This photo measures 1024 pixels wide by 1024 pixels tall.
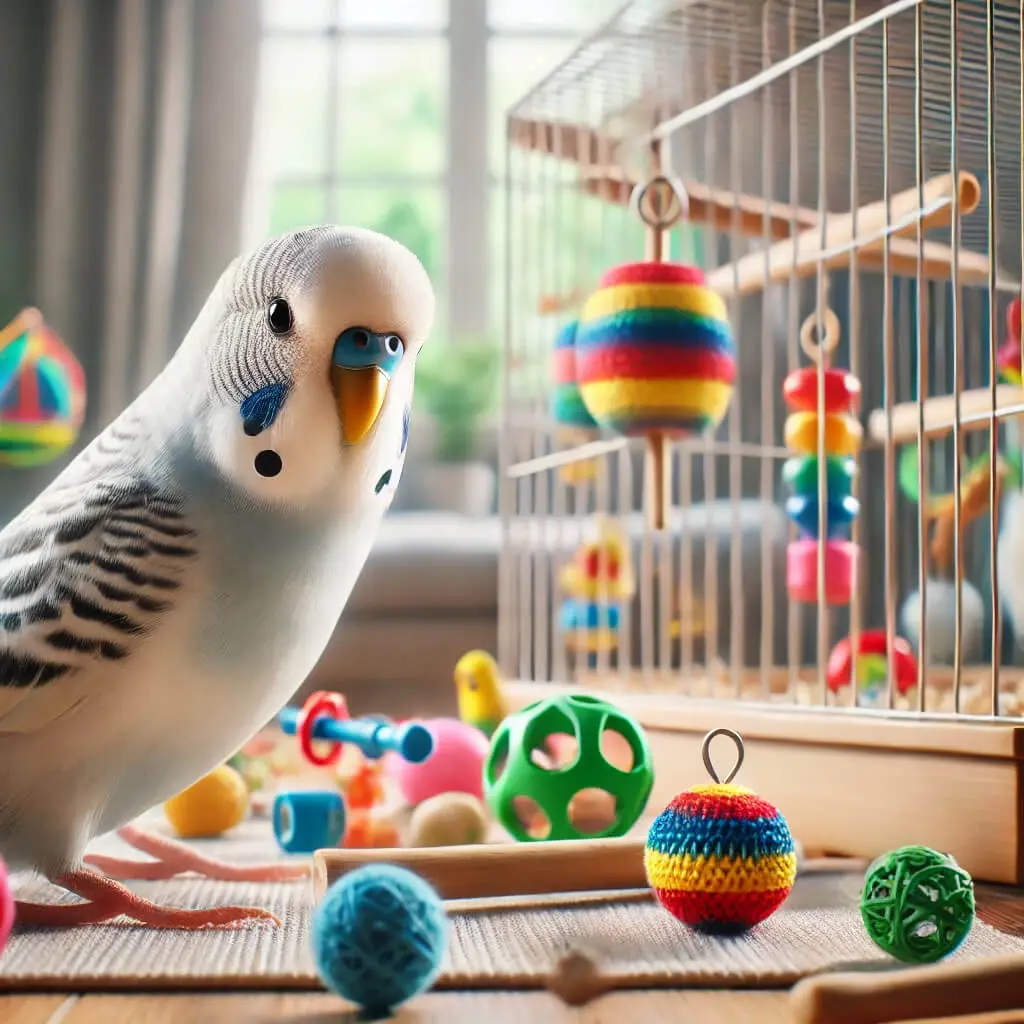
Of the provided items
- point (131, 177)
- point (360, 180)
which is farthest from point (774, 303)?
point (131, 177)

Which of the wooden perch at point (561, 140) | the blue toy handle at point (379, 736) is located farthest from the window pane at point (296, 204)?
the blue toy handle at point (379, 736)

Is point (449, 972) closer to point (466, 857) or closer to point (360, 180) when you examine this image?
point (466, 857)

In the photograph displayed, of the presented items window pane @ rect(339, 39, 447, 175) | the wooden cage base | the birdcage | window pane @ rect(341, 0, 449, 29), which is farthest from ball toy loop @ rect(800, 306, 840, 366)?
window pane @ rect(341, 0, 449, 29)

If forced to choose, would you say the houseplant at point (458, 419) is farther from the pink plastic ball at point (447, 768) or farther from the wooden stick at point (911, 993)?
the wooden stick at point (911, 993)

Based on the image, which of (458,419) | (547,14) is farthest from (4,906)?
(547,14)

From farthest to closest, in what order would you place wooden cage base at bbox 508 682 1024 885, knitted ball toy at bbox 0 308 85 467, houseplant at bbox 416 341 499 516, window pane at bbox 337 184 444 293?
1. window pane at bbox 337 184 444 293
2. houseplant at bbox 416 341 499 516
3. knitted ball toy at bbox 0 308 85 467
4. wooden cage base at bbox 508 682 1024 885

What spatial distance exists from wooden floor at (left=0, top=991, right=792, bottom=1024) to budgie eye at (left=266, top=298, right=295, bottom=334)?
42 cm

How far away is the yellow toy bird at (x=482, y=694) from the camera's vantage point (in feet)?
5.62

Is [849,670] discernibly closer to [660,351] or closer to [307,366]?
[660,351]

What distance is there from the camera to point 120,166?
11.8 ft

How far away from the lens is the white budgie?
80 centimetres

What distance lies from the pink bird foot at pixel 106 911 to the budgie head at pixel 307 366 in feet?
0.91

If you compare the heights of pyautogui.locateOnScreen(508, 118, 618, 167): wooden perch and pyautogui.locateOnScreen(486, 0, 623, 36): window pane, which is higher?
pyautogui.locateOnScreen(486, 0, 623, 36): window pane

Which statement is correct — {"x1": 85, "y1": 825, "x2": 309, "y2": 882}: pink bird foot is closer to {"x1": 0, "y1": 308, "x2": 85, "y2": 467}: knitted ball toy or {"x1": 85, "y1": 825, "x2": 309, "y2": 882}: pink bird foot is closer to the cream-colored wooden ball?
the cream-colored wooden ball
